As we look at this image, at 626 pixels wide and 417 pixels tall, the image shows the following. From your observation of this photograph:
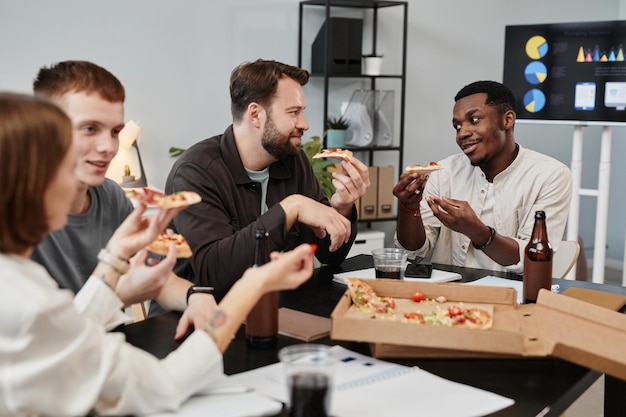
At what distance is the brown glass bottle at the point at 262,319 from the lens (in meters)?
1.66

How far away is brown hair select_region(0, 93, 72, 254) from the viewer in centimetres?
107

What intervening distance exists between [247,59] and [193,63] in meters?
0.38

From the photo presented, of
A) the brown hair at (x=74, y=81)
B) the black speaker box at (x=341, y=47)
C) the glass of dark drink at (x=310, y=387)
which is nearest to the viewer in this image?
the glass of dark drink at (x=310, y=387)

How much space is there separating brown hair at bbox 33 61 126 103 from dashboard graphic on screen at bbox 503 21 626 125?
356cm

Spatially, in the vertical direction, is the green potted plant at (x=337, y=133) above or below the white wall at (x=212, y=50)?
below

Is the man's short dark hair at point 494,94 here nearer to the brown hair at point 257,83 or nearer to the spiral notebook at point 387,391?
the brown hair at point 257,83

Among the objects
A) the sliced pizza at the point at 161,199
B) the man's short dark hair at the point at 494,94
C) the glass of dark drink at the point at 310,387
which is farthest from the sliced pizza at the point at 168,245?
the man's short dark hair at the point at 494,94

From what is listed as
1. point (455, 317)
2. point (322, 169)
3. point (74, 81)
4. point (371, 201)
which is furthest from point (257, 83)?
point (371, 201)

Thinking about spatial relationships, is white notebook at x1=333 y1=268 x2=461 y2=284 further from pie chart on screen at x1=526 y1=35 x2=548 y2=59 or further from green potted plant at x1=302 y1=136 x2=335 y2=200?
pie chart on screen at x1=526 y1=35 x2=548 y2=59

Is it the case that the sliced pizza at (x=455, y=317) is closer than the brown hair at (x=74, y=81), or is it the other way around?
the sliced pizza at (x=455, y=317)

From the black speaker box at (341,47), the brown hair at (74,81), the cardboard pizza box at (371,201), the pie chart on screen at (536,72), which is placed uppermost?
the black speaker box at (341,47)

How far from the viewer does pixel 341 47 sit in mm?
5020

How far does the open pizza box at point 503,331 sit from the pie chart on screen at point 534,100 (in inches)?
132

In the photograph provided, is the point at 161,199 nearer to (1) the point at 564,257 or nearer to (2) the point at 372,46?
(1) the point at 564,257
